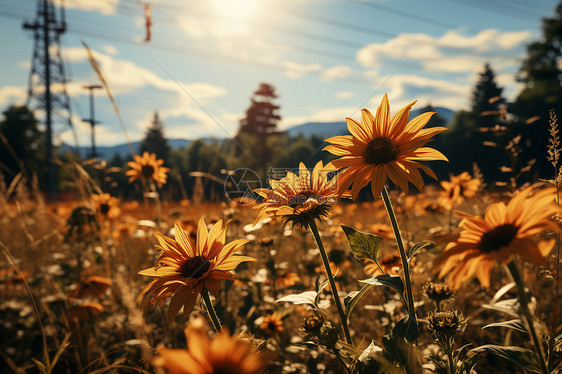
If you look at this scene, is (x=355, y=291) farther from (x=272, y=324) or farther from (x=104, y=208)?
(x=104, y=208)

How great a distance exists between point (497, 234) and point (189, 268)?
2.95ft

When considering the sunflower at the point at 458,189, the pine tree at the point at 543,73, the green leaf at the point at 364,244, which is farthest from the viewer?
the pine tree at the point at 543,73

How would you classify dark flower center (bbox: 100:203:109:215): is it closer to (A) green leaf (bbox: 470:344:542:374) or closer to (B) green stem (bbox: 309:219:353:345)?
(B) green stem (bbox: 309:219:353:345)

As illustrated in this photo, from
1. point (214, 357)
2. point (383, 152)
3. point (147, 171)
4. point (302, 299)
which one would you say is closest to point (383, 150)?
point (383, 152)

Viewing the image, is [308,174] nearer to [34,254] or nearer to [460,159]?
[34,254]

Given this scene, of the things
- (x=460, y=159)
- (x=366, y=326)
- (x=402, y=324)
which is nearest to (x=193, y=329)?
(x=402, y=324)

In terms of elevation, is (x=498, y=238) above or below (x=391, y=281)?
above

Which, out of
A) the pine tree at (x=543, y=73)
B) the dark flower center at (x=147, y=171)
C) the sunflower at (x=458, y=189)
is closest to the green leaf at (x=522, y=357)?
the sunflower at (x=458, y=189)

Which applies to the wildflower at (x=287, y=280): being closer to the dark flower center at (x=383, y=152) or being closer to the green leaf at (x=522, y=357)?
the dark flower center at (x=383, y=152)

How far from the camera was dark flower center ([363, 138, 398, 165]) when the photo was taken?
3.96ft

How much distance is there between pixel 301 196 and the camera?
1257 mm

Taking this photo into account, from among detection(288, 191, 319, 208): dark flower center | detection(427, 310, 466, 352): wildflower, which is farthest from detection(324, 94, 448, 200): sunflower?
detection(427, 310, 466, 352): wildflower

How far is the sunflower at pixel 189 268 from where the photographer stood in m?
1.03

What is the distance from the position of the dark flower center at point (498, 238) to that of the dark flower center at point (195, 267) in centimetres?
80
